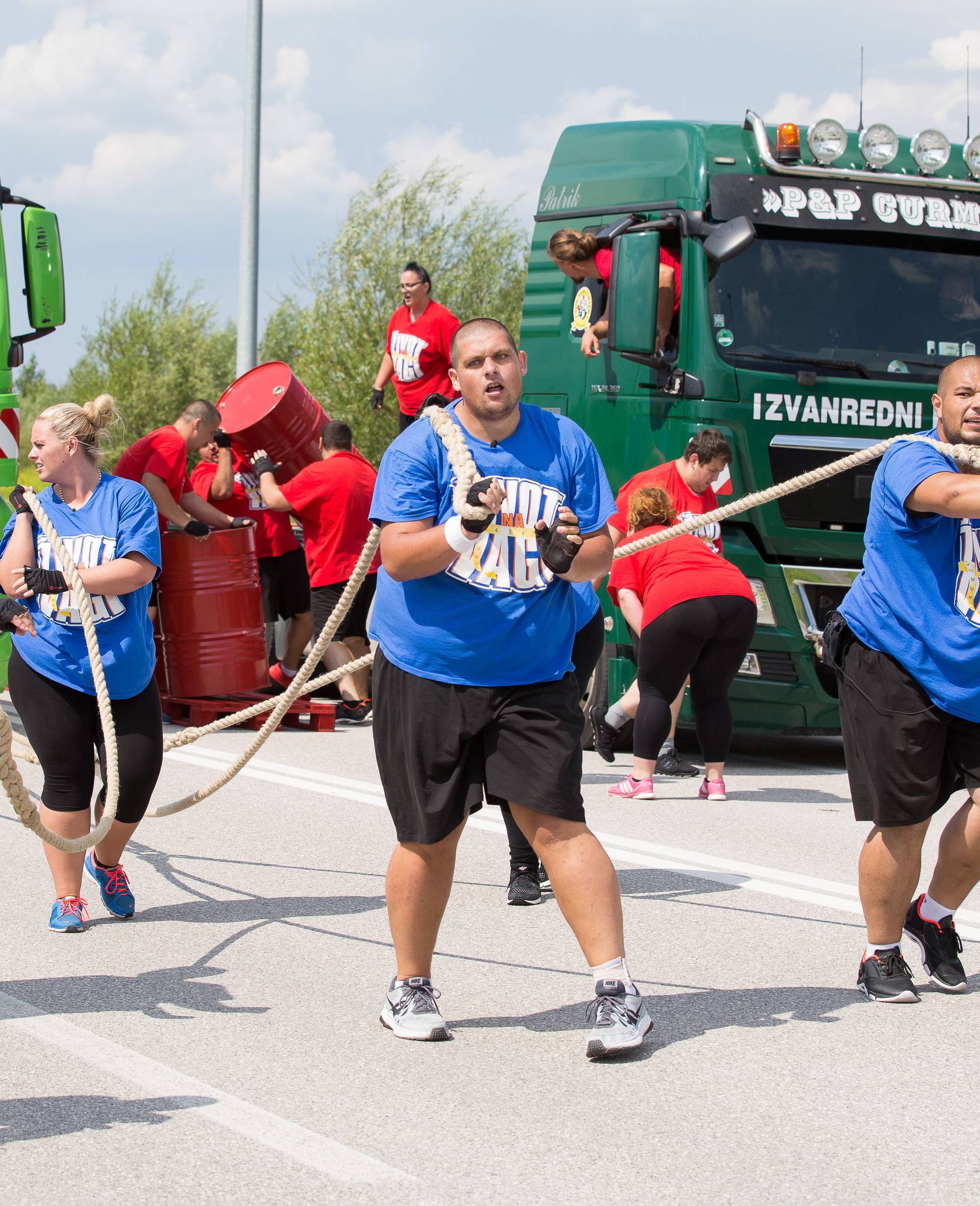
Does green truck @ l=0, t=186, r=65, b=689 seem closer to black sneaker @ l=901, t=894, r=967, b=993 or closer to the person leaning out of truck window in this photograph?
the person leaning out of truck window

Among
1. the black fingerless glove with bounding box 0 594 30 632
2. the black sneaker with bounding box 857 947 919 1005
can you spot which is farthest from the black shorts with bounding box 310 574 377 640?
the black sneaker with bounding box 857 947 919 1005

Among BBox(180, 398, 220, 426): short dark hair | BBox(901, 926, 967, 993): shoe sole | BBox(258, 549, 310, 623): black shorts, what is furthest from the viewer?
BBox(258, 549, 310, 623): black shorts

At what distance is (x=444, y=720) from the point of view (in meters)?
4.11

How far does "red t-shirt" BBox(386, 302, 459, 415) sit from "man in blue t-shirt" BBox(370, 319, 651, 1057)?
8.24 metres

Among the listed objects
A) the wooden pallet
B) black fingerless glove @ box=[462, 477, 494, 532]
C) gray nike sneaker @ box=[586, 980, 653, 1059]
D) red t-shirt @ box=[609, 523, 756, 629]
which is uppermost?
black fingerless glove @ box=[462, 477, 494, 532]

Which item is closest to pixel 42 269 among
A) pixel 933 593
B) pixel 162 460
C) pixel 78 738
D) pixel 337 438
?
pixel 162 460

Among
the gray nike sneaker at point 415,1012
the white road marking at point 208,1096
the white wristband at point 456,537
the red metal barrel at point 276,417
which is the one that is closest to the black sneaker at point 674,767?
the red metal barrel at point 276,417

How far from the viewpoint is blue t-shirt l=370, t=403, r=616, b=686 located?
4082 mm

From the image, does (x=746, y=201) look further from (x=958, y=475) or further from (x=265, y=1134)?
(x=265, y=1134)

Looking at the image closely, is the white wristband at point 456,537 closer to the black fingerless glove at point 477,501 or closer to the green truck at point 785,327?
the black fingerless glove at point 477,501

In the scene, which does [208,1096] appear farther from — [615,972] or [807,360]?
[807,360]

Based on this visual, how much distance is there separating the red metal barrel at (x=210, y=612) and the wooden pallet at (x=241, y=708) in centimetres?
A: 9

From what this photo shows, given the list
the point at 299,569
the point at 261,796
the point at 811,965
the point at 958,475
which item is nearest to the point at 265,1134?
the point at 811,965

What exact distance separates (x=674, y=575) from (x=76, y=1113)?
494 centimetres
